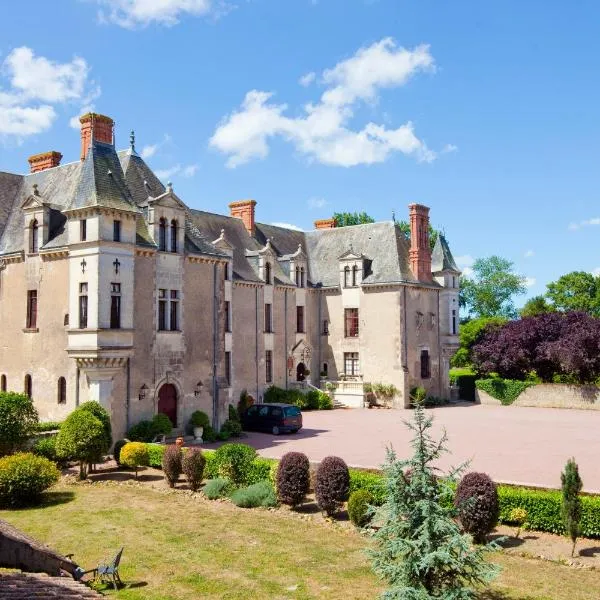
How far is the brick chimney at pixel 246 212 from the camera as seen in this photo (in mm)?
44500

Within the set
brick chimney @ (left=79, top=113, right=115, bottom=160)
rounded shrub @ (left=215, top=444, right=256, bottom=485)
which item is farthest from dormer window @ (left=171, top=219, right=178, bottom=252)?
rounded shrub @ (left=215, top=444, right=256, bottom=485)

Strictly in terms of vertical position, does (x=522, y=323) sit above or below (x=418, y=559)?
above

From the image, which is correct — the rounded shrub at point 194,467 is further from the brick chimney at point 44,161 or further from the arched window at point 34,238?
the brick chimney at point 44,161

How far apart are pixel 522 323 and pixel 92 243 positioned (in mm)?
32436

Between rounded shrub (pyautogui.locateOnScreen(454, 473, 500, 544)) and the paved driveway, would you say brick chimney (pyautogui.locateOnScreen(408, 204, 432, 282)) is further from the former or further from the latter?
rounded shrub (pyautogui.locateOnScreen(454, 473, 500, 544))

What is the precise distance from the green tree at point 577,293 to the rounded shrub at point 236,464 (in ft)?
203

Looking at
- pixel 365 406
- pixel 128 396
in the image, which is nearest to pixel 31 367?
pixel 128 396

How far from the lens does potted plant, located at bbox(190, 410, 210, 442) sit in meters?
28.2

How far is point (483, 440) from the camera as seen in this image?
1119 inches

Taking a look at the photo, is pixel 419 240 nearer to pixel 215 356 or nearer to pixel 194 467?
pixel 215 356

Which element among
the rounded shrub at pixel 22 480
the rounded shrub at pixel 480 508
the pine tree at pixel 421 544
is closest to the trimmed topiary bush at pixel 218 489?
the rounded shrub at pixel 22 480

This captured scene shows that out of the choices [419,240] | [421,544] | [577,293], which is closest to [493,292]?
[577,293]

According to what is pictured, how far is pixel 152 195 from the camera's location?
97.5ft

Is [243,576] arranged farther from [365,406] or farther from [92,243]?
[365,406]
